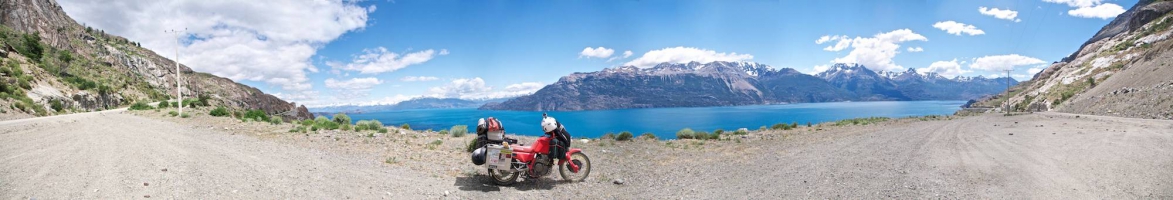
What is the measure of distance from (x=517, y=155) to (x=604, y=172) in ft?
6.91

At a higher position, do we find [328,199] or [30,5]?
[30,5]

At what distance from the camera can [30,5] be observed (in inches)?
2251

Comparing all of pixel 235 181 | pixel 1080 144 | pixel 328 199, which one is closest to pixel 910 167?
pixel 1080 144

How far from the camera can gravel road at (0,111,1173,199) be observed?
213 inches

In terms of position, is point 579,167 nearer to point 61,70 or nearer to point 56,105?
point 56,105

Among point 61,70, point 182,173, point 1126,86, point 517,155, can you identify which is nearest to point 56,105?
point 61,70

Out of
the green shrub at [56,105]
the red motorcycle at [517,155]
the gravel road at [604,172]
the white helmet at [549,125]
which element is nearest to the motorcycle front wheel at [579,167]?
the red motorcycle at [517,155]

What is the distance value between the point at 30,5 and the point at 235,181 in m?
83.3

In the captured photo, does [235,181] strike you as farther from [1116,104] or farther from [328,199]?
[1116,104]

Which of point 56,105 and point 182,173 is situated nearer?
point 182,173

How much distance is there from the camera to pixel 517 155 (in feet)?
22.7

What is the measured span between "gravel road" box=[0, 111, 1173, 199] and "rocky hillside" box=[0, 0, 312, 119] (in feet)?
56.8

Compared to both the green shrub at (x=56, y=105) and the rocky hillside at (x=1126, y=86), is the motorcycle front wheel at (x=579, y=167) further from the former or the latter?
the green shrub at (x=56, y=105)

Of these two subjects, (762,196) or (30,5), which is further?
(30,5)
